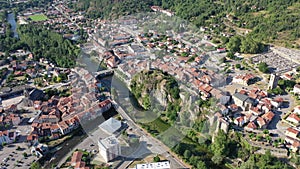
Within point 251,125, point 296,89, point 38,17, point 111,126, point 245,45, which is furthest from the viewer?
point 38,17

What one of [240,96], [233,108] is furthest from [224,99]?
[240,96]

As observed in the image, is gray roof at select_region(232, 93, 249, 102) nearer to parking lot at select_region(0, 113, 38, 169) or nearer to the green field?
parking lot at select_region(0, 113, 38, 169)

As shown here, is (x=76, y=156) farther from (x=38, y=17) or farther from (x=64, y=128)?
(x=38, y=17)

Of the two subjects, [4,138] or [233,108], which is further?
[233,108]

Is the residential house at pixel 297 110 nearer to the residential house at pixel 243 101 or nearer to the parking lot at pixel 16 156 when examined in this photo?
the residential house at pixel 243 101

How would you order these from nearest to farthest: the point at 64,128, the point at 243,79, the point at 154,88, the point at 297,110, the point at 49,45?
the point at 297,110 < the point at 64,128 < the point at 154,88 < the point at 243,79 < the point at 49,45

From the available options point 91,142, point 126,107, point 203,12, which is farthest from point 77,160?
point 203,12

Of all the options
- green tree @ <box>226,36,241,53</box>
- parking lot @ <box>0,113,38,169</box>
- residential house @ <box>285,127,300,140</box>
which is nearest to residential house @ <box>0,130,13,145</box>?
parking lot @ <box>0,113,38,169</box>

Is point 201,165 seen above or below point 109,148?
below
